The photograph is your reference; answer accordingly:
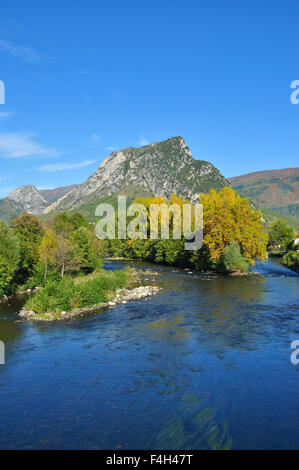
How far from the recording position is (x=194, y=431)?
567 inches

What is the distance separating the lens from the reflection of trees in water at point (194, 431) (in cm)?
1352

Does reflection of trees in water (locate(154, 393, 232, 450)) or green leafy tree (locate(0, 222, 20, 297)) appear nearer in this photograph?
reflection of trees in water (locate(154, 393, 232, 450))

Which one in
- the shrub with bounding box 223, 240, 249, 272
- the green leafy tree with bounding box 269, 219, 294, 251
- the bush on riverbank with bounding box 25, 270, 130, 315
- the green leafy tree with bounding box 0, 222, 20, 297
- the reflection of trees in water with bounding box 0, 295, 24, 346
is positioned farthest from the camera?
the green leafy tree with bounding box 269, 219, 294, 251

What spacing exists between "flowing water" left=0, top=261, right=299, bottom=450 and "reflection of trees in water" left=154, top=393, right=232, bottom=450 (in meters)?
0.04

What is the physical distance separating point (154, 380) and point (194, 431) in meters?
5.10

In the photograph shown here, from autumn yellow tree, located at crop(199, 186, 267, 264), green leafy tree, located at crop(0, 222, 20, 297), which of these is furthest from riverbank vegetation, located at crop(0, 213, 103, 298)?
autumn yellow tree, located at crop(199, 186, 267, 264)

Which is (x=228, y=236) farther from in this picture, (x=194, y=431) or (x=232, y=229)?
(x=194, y=431)

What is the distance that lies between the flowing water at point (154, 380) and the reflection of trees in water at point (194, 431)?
40 mm

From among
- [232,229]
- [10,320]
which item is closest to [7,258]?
[10,320]

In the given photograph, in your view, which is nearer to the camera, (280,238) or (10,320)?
(10,320)

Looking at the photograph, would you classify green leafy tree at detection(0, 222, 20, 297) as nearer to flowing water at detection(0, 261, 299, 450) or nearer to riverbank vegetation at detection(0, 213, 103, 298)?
riverbank vegetation at detection(0, 213, 103, 298)

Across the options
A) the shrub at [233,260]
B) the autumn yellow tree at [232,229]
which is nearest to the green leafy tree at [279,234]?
the autumn yellow tree at [232,229]

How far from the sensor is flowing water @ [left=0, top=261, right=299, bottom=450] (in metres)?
14.2
